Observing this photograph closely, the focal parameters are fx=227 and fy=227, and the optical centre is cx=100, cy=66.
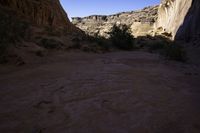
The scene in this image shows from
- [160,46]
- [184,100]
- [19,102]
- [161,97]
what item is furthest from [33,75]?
[160,46]

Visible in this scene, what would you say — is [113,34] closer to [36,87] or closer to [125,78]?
[125,78]

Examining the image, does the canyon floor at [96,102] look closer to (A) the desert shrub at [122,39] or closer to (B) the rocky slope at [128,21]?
(A) the desert shrub at [122,39]

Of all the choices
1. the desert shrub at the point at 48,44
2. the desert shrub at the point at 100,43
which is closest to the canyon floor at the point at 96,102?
the desert shrub at the point at 48,44

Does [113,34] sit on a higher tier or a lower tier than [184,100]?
higher

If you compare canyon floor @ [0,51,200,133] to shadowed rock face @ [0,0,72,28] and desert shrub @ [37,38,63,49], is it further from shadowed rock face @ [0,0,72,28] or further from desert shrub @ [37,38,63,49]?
shadowed rock face @ [0,0,72,28]

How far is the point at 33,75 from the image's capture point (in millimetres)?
5254

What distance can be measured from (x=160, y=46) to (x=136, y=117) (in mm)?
12669

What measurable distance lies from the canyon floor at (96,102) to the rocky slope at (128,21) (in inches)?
838

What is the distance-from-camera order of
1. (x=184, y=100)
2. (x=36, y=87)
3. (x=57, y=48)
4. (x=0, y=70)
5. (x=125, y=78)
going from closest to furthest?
(x=184, y=100)
(x=36, y=87)
(x=125, y=78)
(x=0, y=70)
(x=57, y=48)

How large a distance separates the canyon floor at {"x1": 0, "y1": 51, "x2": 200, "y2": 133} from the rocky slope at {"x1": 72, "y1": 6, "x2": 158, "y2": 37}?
838 inches

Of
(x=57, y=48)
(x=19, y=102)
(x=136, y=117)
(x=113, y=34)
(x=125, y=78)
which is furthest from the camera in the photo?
(x=113, y=34)

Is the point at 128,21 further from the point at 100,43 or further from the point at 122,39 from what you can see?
the point at 100,43

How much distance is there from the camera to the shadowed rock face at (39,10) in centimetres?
1188

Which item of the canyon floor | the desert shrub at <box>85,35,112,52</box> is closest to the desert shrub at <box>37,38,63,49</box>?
the desert shrub at <box>85,35,112,52</box>
